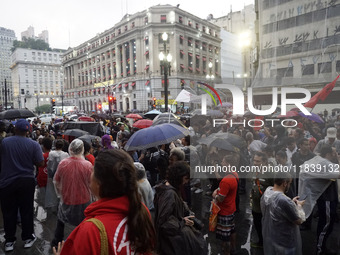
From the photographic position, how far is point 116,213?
1532mm

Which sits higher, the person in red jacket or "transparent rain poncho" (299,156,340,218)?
the person in red jacket

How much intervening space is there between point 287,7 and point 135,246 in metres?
19.9

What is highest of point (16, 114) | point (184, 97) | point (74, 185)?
point (184, 97)

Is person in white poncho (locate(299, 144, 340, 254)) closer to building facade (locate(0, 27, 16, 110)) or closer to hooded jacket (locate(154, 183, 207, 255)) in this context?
hooded jacket (locate(154, 183, 207, 255))

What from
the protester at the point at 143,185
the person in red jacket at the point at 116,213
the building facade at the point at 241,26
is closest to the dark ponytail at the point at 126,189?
the person in red jacket at the point at 116,213

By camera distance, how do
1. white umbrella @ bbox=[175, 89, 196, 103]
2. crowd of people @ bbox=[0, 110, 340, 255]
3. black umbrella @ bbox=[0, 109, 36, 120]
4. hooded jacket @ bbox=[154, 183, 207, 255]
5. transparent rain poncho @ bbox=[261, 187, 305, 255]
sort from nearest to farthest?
crowd of people @ bbox=[0, 110, 340, 255], hooded jacket @ bbox=[154, 183, 207, 255], transparent rain poncho @ bbox=[261, 187, 305, 255], black umbrella @ bbox=[0, 109, 36, 120], white umbrella @ bbox=[175, 89, 196, 103]

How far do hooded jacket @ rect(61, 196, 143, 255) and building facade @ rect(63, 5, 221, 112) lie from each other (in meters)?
47.1

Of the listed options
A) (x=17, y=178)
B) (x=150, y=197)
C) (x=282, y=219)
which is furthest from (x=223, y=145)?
(x=17, y=178)

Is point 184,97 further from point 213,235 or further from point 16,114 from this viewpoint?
point 213,235

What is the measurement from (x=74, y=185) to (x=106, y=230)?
8.94ft

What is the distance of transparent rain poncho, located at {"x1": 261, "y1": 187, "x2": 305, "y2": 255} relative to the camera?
307 cm

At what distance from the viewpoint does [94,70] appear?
75875 mm

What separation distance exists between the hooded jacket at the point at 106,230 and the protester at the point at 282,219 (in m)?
2.23

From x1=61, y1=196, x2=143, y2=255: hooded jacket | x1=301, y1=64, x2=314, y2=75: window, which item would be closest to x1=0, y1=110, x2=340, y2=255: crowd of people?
x1=61, y1=196, x2=143, y2=255: hooded jacket
